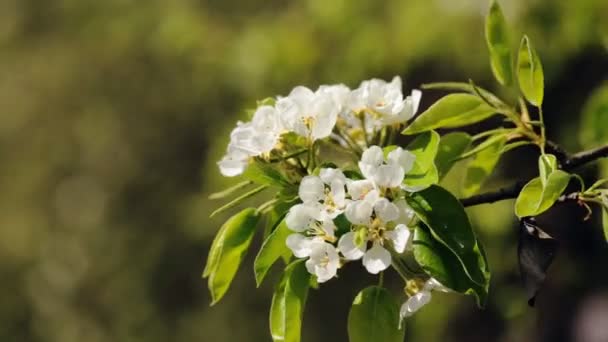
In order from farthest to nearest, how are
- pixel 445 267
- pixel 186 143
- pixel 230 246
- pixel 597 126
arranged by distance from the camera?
pixel 186 143 < pixel 597 126 < pixel 230 246 < pixel 445 267

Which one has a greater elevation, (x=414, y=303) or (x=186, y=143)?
(x=414, y=303)

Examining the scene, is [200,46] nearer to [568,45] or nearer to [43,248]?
[568,45]

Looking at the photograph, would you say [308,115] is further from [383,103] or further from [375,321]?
[375,321]

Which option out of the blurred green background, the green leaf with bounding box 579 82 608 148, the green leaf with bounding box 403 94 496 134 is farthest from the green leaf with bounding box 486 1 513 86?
the blurred green background

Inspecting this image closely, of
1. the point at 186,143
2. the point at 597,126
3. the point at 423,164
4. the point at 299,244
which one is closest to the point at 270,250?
the point at 299,244

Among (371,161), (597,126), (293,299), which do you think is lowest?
(597,126)

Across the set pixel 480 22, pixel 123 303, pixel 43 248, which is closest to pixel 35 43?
pixel 43 248

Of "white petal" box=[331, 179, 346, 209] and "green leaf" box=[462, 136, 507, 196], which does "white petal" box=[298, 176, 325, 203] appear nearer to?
"white petal" box=[331, 179, 346, 209]
